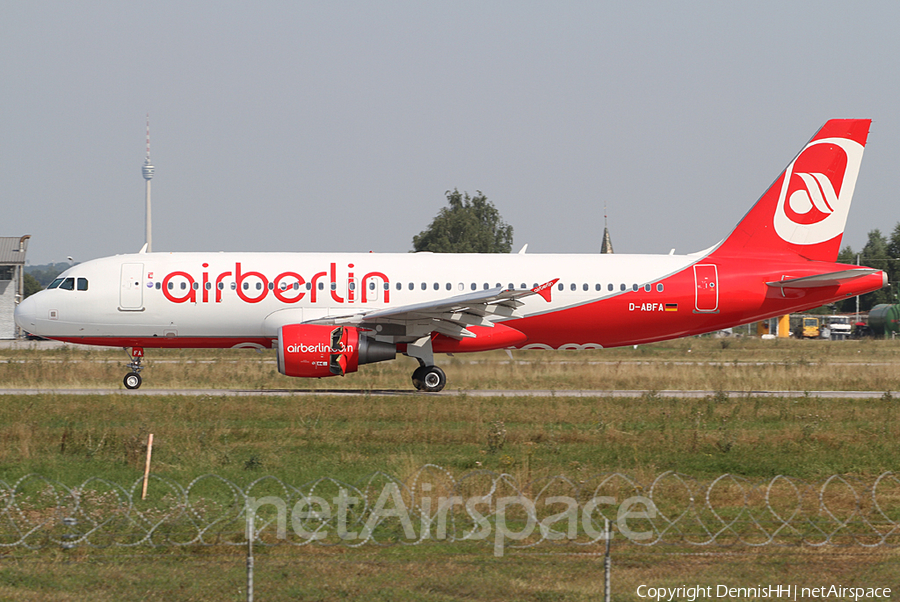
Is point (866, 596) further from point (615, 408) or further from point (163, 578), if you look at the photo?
point (615, 408)

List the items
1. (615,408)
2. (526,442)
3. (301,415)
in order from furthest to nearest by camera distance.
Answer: (615,408), (301,415), (526,442)

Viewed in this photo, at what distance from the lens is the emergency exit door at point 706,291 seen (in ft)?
87.5

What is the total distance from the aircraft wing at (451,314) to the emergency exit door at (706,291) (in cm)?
450

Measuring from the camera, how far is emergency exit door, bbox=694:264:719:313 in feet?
87.5

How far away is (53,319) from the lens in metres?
25.8

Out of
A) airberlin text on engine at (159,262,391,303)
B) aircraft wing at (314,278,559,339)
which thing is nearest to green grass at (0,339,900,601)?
aircraft wing at (314,278,559,339)

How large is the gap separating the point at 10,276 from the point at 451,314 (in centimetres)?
6183

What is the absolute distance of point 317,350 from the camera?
23.4 m

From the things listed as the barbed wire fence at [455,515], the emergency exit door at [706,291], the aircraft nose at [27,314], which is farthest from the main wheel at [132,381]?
the emergency exit door at [706,291]

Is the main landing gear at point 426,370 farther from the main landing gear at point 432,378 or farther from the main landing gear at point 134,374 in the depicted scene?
the main landing gear at point 134,374

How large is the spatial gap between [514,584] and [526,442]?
8.33 m

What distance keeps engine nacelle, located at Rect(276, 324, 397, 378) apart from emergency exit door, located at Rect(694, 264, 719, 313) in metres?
10.4

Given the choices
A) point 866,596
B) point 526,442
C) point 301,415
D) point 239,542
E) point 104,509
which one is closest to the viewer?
point 866,596

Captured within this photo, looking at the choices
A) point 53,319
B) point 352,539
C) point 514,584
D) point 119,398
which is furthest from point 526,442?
point 53,319
